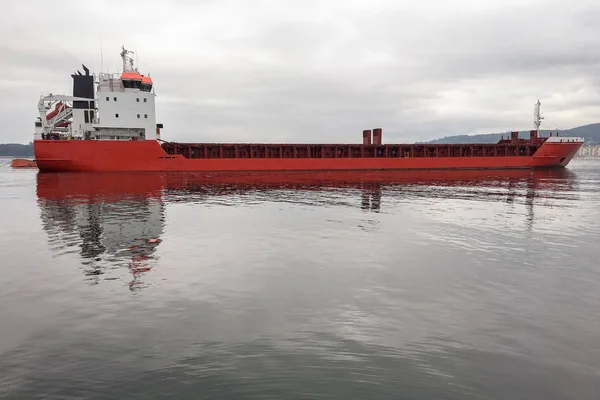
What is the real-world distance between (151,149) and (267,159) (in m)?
15.3

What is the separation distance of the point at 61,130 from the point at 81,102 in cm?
469

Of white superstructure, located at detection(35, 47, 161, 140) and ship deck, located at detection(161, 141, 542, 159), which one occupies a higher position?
white superstructure, located at detection(35, 47, 161, 140)

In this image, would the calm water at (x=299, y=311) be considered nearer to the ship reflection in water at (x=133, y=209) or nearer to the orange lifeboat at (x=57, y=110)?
the ship reflection in water at (x=133, y=209)

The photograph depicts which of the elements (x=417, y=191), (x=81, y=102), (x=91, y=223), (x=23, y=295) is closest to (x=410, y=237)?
(x=23, y=295)

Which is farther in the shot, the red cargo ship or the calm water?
the red cargo ship

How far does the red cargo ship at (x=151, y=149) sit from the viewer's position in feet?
143

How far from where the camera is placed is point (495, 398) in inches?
179

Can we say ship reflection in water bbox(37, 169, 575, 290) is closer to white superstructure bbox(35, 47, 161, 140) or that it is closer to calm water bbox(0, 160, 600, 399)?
calm water bbox(0, 160, 600, 399)

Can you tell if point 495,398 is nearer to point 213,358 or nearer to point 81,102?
point 213,358

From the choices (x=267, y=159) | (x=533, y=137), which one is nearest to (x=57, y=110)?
(x=267, y=159)

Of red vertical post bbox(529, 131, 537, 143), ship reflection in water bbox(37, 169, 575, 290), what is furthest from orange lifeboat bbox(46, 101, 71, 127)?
red vertical post bbox(529, 131, 537, 143)

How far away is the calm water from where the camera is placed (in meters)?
4.85

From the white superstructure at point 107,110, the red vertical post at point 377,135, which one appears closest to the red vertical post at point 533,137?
the red vertical post at point 377,135

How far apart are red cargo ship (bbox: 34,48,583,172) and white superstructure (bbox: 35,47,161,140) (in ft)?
0.30
